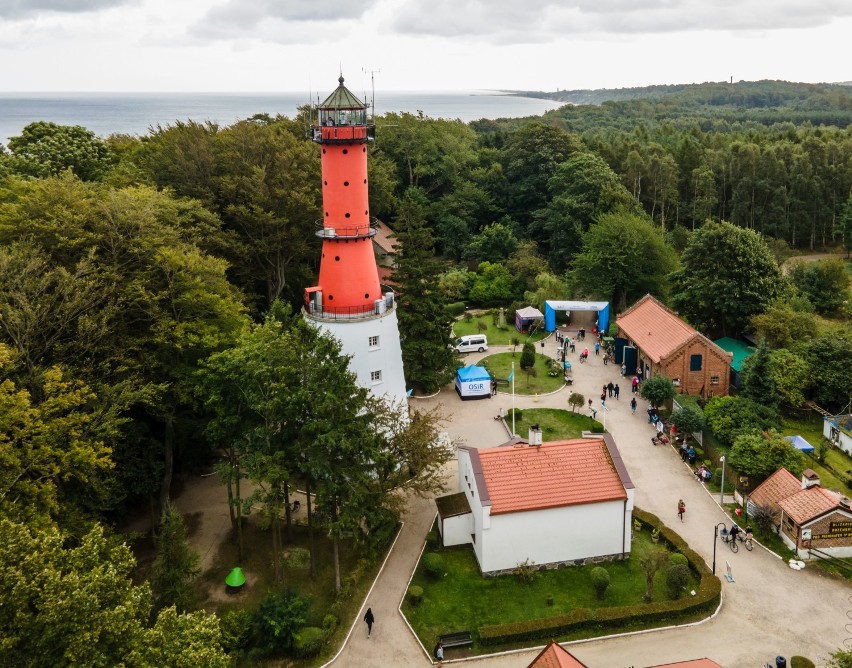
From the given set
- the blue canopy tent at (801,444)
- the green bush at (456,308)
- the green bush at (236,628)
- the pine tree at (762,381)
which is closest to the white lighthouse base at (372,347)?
the green bush at (236,628)

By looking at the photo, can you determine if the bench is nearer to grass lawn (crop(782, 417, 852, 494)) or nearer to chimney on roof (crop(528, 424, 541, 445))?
chimney on roof (crop(528, 424, 541, 445))

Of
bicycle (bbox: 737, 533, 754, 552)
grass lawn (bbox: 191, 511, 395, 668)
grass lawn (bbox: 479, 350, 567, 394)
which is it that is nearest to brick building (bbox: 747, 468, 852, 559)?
bicycle (bbox: 737, 533, 754, 552)

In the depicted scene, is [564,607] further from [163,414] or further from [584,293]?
[584,293]

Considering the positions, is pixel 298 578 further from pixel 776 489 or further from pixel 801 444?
pixel 801 444

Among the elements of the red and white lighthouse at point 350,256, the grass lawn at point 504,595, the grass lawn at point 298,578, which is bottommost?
the grass lawn at point 298,578

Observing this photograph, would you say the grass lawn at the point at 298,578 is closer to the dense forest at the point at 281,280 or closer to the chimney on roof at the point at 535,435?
the dense forest at the point at 281,280

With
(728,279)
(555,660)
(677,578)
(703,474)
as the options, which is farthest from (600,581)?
(728,279)
